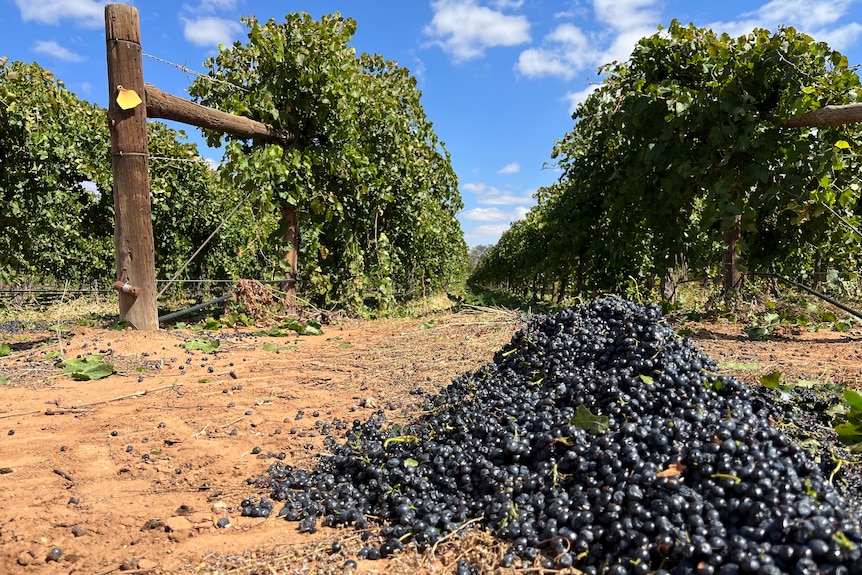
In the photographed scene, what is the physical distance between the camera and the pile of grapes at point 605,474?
1.29 m

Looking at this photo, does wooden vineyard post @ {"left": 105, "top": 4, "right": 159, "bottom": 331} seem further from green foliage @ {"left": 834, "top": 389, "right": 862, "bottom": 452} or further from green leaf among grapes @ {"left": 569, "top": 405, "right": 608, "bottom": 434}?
green foliage @ {"left": 834, "top": 389, "right": 862, "bottom": 452}

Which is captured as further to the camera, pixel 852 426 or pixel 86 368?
pixel 86 368

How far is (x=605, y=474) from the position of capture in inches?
63.0

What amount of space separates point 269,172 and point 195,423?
3849mm

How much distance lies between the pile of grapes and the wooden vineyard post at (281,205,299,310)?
428 cm

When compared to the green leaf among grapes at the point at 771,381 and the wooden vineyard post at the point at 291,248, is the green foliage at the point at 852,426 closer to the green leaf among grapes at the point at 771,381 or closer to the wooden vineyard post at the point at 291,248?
the green leaf among grapes at the point at 771,381

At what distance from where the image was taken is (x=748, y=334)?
4555 millimetres

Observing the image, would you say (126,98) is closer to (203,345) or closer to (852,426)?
(203,345)

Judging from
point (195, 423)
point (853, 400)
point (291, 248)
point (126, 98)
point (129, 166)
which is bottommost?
point (195, 423)

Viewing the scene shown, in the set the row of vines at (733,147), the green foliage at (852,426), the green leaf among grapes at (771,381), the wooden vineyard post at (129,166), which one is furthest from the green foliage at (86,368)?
the row of vines at (733,147)

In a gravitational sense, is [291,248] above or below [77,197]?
below

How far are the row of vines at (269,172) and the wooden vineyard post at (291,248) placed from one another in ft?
0.27

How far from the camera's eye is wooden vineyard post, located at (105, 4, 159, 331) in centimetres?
426

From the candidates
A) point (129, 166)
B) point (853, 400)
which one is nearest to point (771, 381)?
point (853, 400)
